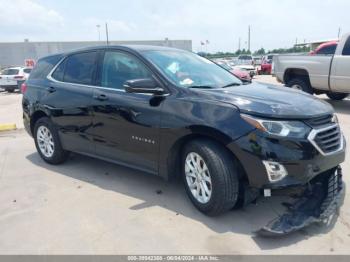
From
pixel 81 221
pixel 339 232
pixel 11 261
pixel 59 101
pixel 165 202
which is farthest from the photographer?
pixel 59 101

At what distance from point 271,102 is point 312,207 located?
3.43ft

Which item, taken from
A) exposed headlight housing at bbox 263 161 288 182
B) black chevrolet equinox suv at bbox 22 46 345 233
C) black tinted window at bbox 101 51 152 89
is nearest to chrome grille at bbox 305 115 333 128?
black chevrolet equinox suv at bbox 22 46 345 233

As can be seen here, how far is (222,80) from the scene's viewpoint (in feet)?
13.8

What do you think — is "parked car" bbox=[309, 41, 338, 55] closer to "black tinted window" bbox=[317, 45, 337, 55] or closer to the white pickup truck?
"black tinted window" bbox=[317, 45, 337, 55]

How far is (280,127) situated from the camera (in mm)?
3090

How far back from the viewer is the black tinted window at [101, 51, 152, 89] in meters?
4.06

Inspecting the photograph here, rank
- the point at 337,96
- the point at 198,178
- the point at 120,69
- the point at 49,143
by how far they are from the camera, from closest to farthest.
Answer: the point at 198,178 → the point at 120,69 → the point at 49,143 → the point at 337,96

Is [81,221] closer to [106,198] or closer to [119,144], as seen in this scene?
[106,198]

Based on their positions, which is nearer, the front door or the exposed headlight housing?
the exposed headlight housing

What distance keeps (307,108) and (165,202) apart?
5.92ft

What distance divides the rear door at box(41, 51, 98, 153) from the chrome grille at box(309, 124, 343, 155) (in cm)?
270

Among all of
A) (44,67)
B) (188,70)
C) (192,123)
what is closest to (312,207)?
(192,123)

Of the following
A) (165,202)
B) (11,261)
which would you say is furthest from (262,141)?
(11,261)

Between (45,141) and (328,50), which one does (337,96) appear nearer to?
(328,50)
